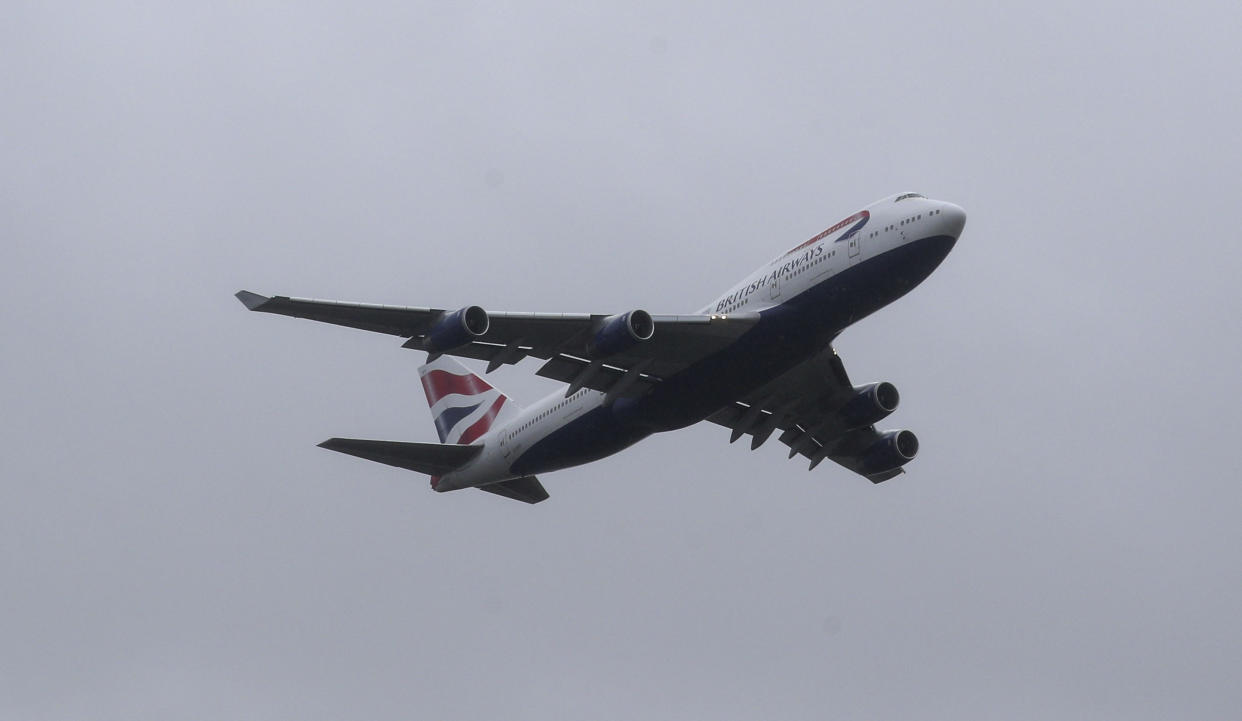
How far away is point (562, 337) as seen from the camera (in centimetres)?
4503

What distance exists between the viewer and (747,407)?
173 feet

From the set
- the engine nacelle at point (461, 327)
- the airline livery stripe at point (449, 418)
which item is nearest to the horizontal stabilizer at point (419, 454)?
the airline livery stripe at point (449, 418)

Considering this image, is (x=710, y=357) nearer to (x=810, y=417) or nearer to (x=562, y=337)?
(x=562, y=337)

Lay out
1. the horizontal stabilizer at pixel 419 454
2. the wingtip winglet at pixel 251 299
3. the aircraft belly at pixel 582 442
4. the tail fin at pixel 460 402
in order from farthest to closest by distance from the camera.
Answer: the tail fin at pixel 460 402 < the horizontal stabilizer at pixel 419 454 < the aircraft belly at pixel 582 442 < the wingtip winglet at pixel 251 299

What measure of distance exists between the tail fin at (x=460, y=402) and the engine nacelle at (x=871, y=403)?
44.0 ft

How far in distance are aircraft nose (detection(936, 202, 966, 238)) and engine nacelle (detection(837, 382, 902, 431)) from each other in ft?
30.8

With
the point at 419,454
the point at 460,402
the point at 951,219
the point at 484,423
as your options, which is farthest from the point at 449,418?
the point at 951,219

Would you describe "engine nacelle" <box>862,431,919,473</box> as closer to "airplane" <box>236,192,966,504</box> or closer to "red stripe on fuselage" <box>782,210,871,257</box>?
"airplane" <box>236,192,966,504</box>

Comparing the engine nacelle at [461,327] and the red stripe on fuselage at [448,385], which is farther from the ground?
the red stripe on fuselage at [448,385]

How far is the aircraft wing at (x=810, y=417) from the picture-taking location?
169ft

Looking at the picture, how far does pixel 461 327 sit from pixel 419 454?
12910 millimetres

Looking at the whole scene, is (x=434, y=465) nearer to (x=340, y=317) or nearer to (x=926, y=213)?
(x=340, y=317)

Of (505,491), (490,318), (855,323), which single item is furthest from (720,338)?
(505,491)

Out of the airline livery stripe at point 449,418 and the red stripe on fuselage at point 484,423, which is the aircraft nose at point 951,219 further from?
the airline livery stripe at point 449,418
